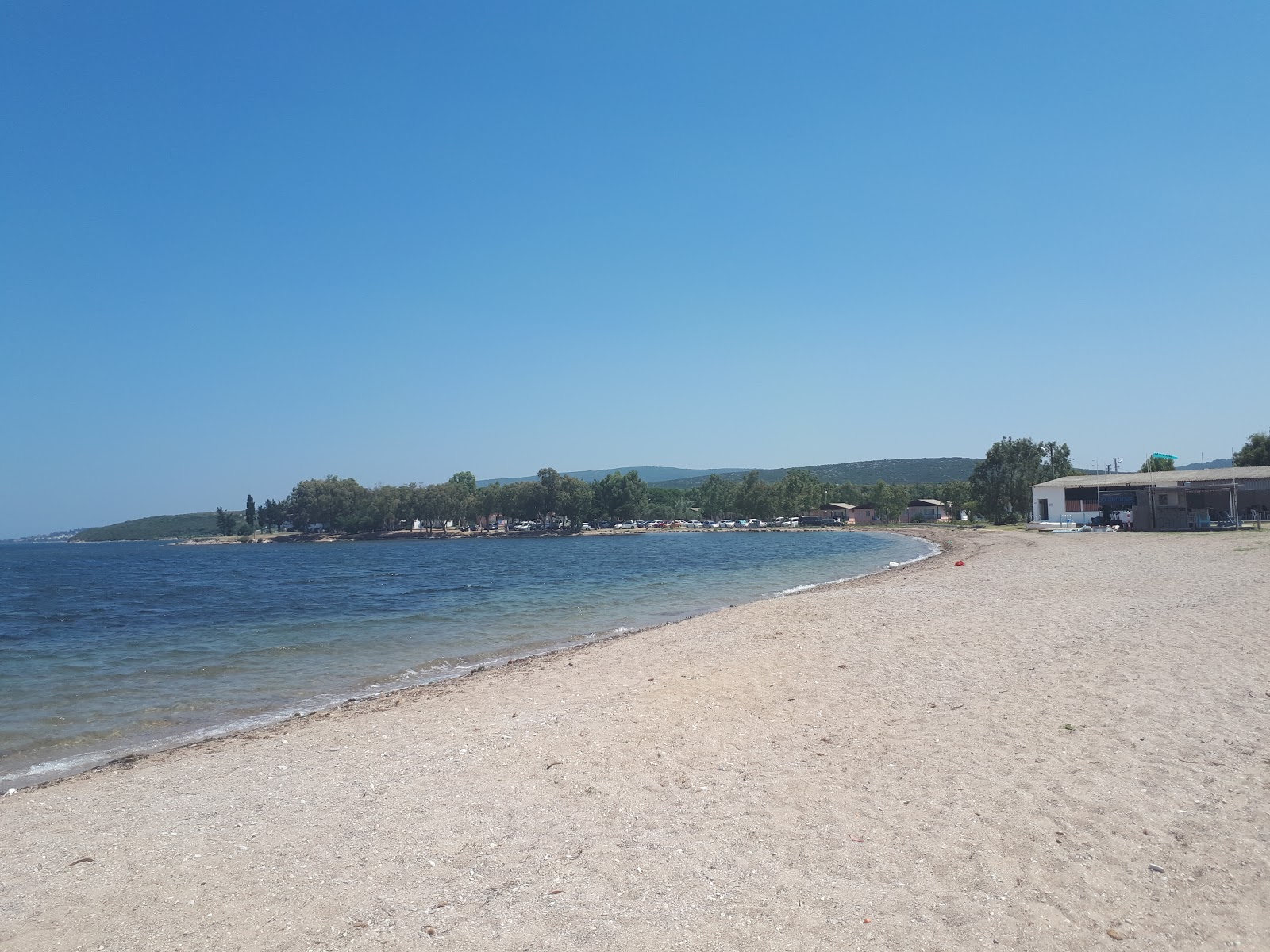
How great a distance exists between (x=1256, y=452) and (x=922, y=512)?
57.3 metres

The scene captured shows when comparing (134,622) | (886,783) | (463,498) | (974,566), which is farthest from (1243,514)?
(463,498)

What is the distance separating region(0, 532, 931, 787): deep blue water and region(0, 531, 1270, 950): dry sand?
9.56 ft

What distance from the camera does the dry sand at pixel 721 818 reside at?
4582mm

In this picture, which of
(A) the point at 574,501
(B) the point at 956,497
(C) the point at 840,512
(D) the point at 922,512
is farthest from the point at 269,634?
(C) the point at 840,512

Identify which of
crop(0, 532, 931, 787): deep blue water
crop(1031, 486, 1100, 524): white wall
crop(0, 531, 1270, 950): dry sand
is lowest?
crop(0, 532, 931, 787): deep blue water

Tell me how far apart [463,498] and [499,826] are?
156 meters

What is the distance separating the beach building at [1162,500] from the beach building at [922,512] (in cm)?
6452

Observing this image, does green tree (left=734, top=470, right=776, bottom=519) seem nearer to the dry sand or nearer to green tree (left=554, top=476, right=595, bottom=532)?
green tree (left=554, top=476, right=595, bottom=532)

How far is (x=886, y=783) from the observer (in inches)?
261

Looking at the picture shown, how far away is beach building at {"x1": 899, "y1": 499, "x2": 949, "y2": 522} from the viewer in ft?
426

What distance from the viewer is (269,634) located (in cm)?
2239

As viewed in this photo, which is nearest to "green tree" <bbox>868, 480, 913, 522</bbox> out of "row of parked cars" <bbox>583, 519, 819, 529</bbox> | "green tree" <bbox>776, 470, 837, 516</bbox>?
"green tree" <bbox>776, 470, 837, 516</bbox>

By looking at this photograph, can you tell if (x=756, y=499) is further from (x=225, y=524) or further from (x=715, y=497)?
(x=225, y=524)

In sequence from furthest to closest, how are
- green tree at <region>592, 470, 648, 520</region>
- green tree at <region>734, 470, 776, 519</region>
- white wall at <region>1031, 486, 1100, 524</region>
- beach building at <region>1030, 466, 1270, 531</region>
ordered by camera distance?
green tree at <region>592, 470, 648, 520</region> → green tree at <region>734, 470, 776, 519</region> → white wall at <region>1031, 486, 1100, 524</region> → beach building at <region>1030, 466, 1270, 531</region>
